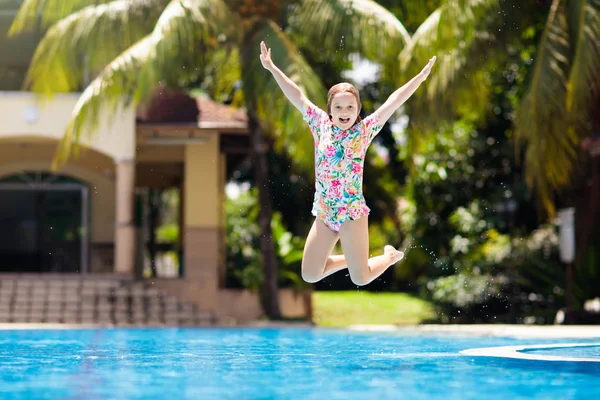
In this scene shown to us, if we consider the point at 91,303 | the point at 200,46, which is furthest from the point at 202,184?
the point at 91,303

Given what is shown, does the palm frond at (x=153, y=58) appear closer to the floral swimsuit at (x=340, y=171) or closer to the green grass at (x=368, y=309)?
the green grass at (x=368, y=309)

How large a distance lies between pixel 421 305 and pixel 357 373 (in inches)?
656

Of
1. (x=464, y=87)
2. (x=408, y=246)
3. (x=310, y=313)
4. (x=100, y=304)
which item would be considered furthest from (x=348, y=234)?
(x=408, y=246)

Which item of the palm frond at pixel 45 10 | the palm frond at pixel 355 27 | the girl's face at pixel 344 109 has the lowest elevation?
the girl's face at pixel 344 109

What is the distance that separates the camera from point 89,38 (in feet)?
52.7

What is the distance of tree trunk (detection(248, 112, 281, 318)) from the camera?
16719mm

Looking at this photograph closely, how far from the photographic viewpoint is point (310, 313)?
1864 centimetres

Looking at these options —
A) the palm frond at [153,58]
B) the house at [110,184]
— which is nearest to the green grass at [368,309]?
the house at [110,184]

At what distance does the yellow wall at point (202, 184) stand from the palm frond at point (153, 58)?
3.14 meters

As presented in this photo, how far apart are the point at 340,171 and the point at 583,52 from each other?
782cm

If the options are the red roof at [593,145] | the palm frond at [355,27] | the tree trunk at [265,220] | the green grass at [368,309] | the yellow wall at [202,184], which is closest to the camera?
the palm frond at [355,27]

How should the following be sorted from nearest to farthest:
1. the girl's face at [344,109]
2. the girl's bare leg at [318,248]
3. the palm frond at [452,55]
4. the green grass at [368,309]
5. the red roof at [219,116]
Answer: the girl's face at [344,109], the girl's bare leg at [318,248], the palm frond at [452,55], the red roof at [219,116], the green grass at [368,309]

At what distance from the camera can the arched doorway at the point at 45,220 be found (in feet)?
68.8

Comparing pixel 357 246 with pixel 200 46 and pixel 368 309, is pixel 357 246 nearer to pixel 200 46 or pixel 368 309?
pixel 200 46
